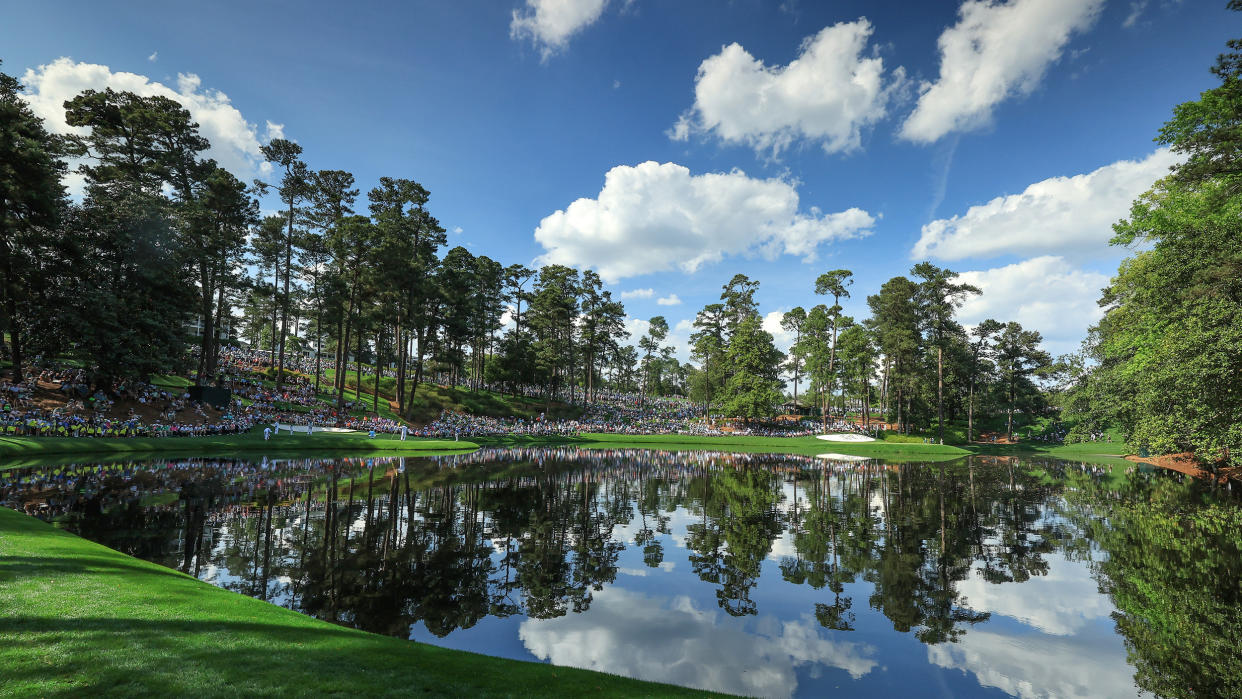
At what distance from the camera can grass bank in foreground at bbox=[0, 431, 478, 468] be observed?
22.6 metres

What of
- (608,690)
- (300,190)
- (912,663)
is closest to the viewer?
(608,690)

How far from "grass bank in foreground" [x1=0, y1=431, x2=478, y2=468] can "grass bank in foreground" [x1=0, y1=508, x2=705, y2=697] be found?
2328cm

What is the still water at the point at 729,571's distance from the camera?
7352 millimetres

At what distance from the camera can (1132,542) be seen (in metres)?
14.1

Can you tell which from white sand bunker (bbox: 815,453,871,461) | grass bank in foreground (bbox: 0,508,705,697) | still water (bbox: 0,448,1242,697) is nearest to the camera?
grass bank in foreground (bbox: 0,508,705,697)

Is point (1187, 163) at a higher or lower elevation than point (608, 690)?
higher

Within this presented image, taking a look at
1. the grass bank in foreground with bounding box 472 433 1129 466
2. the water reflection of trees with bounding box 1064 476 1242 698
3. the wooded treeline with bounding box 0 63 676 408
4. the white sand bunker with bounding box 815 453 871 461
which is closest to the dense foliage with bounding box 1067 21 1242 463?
the water reflection of trees with bounding box 1064 476 1242 698

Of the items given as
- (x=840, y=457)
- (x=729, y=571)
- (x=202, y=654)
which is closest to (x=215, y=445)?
(x=202, y=654)

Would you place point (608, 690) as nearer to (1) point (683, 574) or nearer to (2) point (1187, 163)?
(1) point (683, 574)

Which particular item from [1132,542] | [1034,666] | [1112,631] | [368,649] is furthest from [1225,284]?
[368,649]

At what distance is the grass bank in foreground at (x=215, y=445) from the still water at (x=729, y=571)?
5.47m

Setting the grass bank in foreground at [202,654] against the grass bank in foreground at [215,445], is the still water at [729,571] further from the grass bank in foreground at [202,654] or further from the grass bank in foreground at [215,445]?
the grass bank in foreground at [215,445]

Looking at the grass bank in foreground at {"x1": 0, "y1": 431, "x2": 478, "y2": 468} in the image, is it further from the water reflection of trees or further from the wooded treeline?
the water reflection of trees

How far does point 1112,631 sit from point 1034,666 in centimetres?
269
